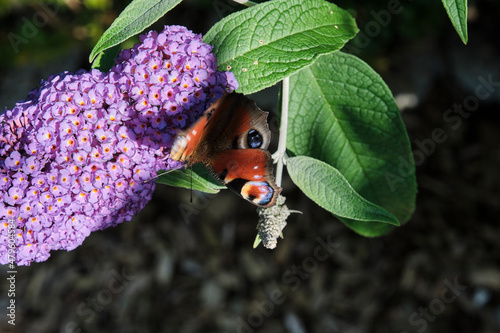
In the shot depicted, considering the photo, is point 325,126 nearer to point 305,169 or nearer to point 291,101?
point 291,101

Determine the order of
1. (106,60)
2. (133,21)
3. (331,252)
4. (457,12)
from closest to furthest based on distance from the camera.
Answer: (457,12), (133,21), (106,60), (331,252)

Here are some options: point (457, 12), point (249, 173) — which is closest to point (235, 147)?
point (249, 173)

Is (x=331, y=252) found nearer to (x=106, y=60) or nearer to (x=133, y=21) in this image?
(x=106, y=60)

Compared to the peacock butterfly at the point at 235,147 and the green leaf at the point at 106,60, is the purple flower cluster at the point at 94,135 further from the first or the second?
the green leaf at the point at 106,60

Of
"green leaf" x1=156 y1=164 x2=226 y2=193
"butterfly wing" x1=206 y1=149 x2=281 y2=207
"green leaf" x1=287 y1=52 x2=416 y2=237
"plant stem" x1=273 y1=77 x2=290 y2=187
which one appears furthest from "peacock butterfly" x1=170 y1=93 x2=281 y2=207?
"green leaf" x1=287 y1=52 x2=416 y2=237

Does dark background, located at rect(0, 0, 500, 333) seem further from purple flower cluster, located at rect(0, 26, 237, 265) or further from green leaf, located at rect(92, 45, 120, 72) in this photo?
purple flower cluster, located at rect(0, 26, 237, 265)
